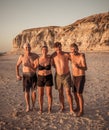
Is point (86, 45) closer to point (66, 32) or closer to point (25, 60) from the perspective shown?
point (66, 32)

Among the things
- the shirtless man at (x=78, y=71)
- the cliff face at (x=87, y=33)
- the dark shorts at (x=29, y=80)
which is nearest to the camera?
the shirtless man at (x=78, y=71)

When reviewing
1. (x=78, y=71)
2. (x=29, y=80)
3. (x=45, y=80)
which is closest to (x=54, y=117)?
(x=45, y=80)

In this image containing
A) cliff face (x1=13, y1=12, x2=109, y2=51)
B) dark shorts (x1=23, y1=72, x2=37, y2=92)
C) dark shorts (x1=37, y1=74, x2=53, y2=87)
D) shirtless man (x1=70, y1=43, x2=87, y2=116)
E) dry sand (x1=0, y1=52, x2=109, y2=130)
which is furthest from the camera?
cliff face (x1=13, y1=12, x2=109, y2=51)

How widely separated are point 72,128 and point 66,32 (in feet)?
176

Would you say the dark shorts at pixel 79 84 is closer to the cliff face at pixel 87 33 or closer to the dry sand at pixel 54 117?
the dry sand at pixel 54 117

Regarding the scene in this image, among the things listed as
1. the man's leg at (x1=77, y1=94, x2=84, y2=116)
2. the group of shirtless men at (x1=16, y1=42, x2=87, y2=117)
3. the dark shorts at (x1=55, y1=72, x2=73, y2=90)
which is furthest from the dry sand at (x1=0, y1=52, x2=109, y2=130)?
the dark shorts at (x1=55, y1=72, x2=73, y2=90)

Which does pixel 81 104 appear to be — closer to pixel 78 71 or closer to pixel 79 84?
pixel 79 84

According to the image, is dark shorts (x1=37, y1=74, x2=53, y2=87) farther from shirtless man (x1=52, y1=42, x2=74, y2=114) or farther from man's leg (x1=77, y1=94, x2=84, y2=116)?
man's leg (x1=77, y1=94, x2=84, y2=116)

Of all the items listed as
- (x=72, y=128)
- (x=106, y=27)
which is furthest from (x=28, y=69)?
(x=106, y=27)

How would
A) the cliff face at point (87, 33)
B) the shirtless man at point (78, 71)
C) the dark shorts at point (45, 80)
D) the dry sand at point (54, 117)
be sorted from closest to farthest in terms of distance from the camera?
the dry sand at point (54, 117) < the shirtless man at point (78, 71) < the dark shorts at point (45, 80) < the cliff face at point (87, 33)

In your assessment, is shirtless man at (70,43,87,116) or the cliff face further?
the cliff face

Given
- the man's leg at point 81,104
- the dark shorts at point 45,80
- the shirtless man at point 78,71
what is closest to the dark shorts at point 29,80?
the dark shorts at point 45,80

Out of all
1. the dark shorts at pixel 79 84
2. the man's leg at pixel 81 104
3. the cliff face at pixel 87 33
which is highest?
the dark shorts at pixel 79 84

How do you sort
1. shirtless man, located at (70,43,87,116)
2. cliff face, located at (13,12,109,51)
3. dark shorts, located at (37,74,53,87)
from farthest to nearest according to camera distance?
cliff face, located at (13,12,109,51), dark shorts, located at (37,74,53,87), shirtless man, located at (70,43,87,116)
